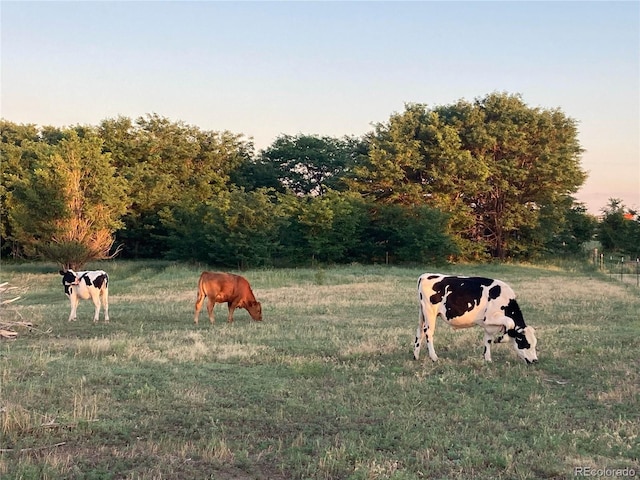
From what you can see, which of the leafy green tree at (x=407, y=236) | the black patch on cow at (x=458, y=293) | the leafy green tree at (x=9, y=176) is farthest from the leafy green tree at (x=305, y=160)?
the black patch on cow at (x=458, y=293)

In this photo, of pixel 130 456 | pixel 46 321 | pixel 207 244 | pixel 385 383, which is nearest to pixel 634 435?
pixel 385 383

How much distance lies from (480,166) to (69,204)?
2845 cm

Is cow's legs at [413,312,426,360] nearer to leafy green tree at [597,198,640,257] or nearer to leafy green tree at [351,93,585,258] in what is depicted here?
leafy green tree at [351,93,585,258]

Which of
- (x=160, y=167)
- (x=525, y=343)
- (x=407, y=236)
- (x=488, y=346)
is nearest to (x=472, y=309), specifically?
(x=488, y=346)

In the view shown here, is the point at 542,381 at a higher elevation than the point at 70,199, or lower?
lower

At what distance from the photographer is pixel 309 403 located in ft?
22.9

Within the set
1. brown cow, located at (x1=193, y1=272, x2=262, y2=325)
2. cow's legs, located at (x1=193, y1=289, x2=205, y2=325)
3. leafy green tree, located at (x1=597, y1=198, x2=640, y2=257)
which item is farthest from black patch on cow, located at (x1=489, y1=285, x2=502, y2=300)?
leafy green tree, located at (x1=597, y1=198, x2=640, y2=257)

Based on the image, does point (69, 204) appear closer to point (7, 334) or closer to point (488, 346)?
point (7, 334)

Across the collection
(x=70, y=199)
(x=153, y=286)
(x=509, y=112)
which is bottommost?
(x=153, y=286)

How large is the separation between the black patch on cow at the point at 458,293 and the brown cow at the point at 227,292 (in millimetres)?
6214

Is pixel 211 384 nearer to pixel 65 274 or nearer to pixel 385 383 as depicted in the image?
pixel 385 383

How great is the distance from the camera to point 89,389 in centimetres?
738

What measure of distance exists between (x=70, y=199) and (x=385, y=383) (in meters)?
30.5
